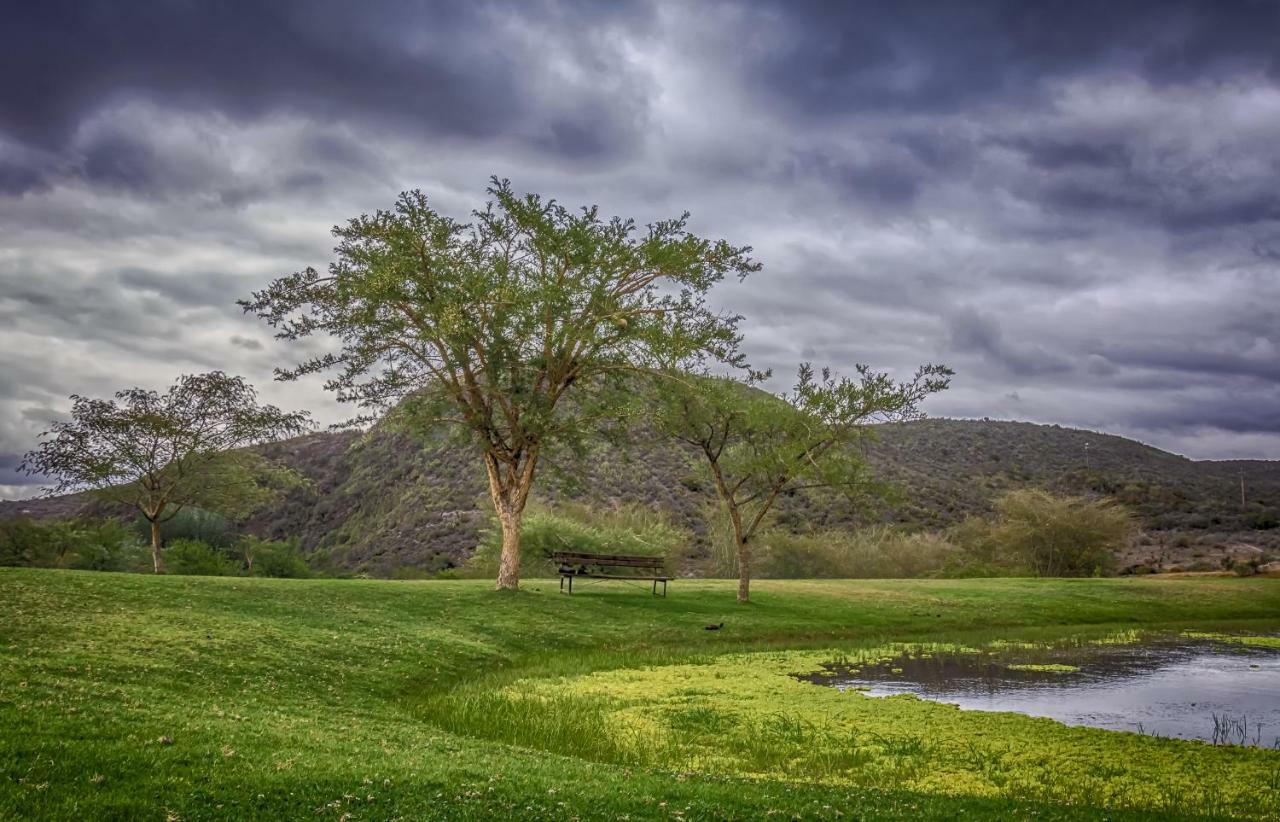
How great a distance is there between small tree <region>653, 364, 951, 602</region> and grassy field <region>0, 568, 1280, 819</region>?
22.6 feet

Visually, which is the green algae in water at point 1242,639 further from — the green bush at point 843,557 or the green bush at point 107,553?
the green bush at point 107,553

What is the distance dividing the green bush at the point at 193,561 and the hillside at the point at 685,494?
1491 centimetres

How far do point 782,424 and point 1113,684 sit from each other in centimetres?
1468

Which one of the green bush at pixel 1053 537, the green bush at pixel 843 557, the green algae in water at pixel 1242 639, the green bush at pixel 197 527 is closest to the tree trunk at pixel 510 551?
the green algae in water at pixel 1242 639

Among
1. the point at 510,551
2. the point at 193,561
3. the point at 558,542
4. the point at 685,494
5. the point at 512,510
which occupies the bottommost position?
the point at 193,561

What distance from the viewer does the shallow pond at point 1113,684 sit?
14.7m

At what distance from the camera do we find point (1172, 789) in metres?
10.3

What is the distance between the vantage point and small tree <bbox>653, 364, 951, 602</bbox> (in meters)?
29.9

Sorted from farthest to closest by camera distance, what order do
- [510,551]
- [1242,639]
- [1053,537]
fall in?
[1053,537], [510,551], [1242,639]

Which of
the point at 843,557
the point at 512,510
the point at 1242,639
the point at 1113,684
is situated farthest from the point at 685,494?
the point at 1113,684

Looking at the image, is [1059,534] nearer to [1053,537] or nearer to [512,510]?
[1053,537]

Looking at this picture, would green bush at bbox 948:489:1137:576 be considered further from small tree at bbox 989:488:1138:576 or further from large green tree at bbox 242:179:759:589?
large green tree at bbox 242:179:759:589

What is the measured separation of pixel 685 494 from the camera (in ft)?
228

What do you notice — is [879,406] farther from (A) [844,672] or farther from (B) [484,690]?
(B) [484,690]
